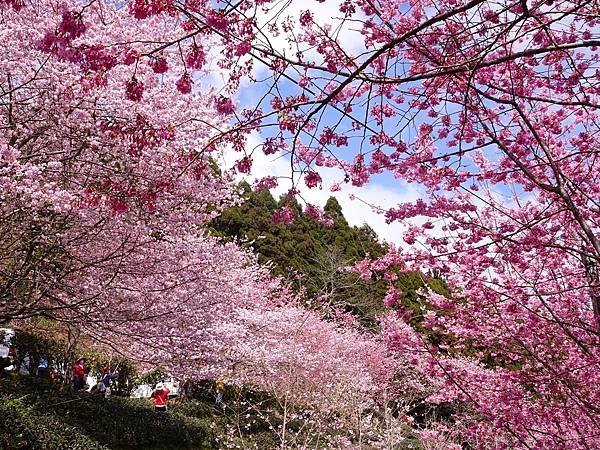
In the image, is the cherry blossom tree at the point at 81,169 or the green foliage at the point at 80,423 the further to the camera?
the green foliage at the point at 80,423

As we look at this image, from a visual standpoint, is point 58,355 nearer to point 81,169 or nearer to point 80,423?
point 80,423

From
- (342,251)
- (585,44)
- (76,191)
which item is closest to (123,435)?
(76,191)

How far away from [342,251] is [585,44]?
2562 centimetres

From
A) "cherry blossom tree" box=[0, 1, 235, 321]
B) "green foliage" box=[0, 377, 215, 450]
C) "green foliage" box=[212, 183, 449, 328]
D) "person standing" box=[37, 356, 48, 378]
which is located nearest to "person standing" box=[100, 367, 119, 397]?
"person standing" box=[37, 356, 48, 378]

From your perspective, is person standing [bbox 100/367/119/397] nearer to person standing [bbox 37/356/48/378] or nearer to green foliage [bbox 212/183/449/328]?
person standing [bbox 37/356/48/378]

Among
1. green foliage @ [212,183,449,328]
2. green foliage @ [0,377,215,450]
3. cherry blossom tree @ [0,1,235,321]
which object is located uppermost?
green foliage @ [212,183,449,328]

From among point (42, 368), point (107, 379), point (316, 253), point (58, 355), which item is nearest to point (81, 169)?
point (42, 368)

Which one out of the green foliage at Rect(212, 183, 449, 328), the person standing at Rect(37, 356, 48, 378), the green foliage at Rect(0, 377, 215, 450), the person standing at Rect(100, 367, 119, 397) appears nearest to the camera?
the green foliage at Rect(0, 377, 215, 450)

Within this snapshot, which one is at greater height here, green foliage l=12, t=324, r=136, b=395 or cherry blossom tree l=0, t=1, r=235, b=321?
cherry blossom tree l=0, t=1, r=235, b=321

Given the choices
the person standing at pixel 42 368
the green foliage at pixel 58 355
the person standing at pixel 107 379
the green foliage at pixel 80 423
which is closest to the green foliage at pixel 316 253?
the green foliage at pixel 58 355

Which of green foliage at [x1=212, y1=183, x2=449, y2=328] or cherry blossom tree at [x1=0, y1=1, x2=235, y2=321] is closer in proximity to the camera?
cherry blossom tree at [x1=0, y1=1, x2=235, y2=321]

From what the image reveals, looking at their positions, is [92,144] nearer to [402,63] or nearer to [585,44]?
[402,63]

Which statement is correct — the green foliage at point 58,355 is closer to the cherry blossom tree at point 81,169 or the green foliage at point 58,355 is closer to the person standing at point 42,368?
the person standing at point 42,368

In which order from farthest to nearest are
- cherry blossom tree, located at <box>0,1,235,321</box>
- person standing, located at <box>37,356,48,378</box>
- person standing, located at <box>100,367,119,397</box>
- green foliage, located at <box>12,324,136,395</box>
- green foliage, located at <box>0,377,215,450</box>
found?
person standing, located at <box>100,367,119,397</box>, green foliage, located at <box>12,324,136,395</box>, person standing, located at <box>37,356,48,378</box>, green foliage, located at <box>0,377,215,450</box>, cherry blossom tree, located at <box>0,1,235,321</box>
